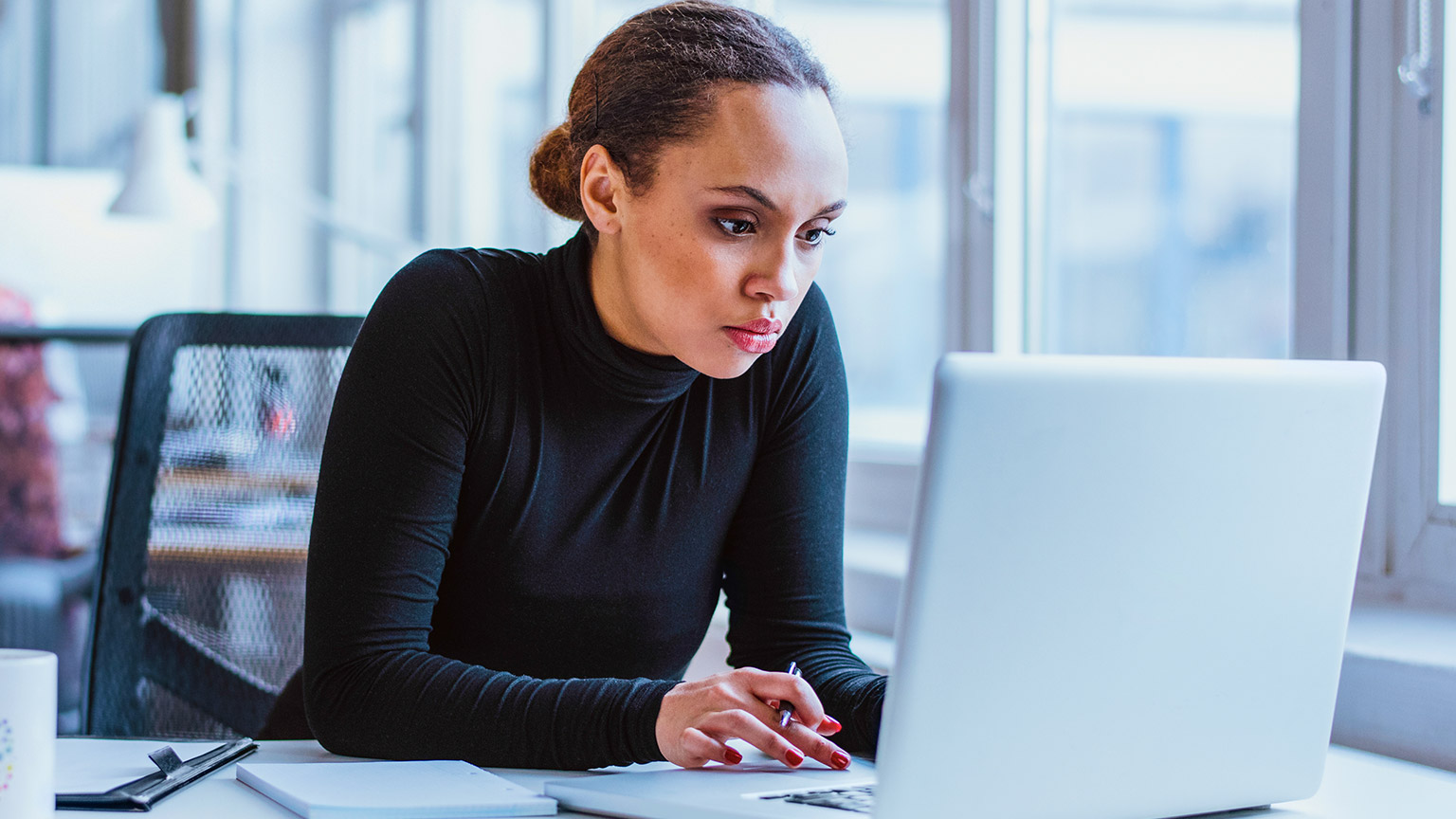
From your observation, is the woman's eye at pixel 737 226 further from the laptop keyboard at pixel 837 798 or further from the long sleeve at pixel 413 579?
the laptop keyboard at pixel 837 798

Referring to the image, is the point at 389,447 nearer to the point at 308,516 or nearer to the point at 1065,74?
the point at 308,516

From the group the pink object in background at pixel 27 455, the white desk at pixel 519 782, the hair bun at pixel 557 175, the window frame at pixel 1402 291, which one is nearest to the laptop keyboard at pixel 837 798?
the white desk at pixel 519 782

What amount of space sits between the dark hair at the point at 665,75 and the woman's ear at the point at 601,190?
1 centimetres

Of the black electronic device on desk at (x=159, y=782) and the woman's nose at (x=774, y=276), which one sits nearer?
the black electronic device on desk at (x=159, y=782)

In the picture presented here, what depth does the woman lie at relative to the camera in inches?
36.6

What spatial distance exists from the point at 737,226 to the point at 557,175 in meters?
0.27

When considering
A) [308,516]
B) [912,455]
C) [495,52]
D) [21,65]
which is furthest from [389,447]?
[21,65]

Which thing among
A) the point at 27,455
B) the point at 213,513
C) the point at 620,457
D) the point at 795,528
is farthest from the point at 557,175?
the point at 27,455

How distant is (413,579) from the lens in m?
1.00

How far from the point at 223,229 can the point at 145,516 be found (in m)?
3.66

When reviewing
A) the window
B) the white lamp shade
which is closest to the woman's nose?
the window

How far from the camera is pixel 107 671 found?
1.34 metres

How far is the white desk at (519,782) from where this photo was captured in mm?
798

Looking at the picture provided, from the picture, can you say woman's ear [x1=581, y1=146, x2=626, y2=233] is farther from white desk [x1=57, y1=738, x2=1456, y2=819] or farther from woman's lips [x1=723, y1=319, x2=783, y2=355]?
white desk [x1=57, y1=738, x2=1456, y2=819]
